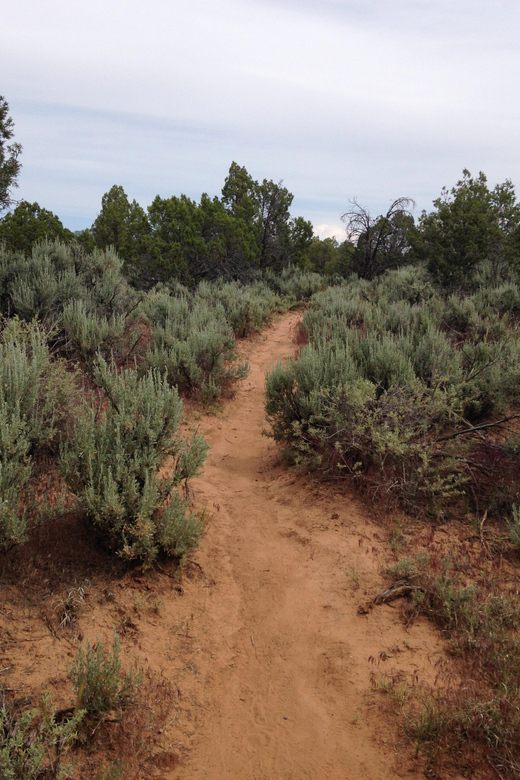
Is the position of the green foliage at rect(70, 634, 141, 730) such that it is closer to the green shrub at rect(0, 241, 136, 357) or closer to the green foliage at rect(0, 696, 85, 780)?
the green foliage at rect(0, 696, 85, 780)

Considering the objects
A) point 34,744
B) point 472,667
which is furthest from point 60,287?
point 472,667

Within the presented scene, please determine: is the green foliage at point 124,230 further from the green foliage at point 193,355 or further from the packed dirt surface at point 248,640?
the packed dirt surface at point 248,640

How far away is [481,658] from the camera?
10.3ft

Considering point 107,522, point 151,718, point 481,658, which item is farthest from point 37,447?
point 481,658

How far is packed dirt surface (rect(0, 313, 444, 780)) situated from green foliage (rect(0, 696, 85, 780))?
0.18 m

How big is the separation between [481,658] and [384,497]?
1.95 metres

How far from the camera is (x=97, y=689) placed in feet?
8.66

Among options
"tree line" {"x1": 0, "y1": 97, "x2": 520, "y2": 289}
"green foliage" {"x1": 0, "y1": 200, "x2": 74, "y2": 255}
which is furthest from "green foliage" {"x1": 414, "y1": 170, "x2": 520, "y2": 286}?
"green foliage" {"x1": 0, "y1": 200, "x2": 74, "y2": 255}

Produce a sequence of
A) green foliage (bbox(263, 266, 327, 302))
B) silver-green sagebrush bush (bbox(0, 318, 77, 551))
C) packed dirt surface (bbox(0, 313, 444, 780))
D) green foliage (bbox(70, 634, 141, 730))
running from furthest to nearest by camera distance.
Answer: green foliage (bbox(263, 266, 327, 302)) → silver-green sagebrush bush (bbox(0, 318, 77, 551)) → packed dirt surface (bbox(0, 313, 444, 780)) → green foliage (bbox(70, 634, 141, 730))

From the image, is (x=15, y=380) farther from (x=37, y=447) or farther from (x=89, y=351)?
(x=89, y=351)

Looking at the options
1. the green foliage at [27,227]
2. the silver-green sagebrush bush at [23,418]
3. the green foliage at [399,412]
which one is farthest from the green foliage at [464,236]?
the silver-green sagebrush bush at [23,418]

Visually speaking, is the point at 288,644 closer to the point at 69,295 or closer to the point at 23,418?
the point at 23,418

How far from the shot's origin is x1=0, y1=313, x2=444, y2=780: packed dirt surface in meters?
2.72

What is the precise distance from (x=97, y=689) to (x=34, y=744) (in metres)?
0.41
